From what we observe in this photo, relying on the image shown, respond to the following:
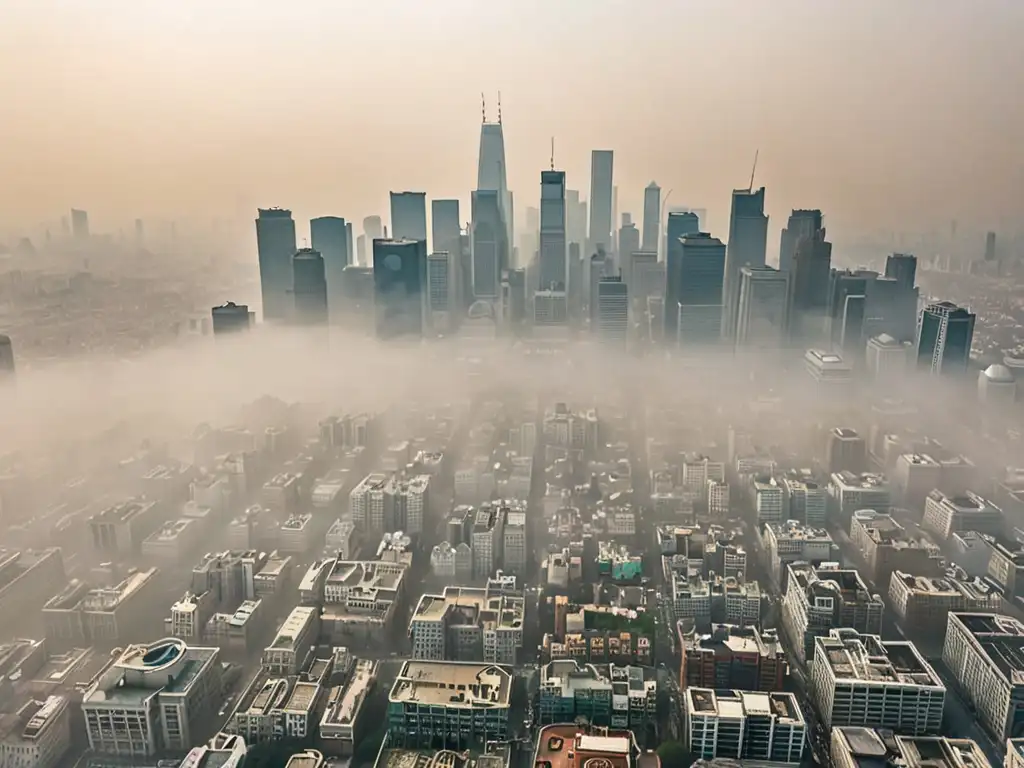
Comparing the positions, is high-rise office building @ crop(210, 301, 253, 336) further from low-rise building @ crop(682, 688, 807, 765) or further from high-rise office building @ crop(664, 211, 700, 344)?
low-rise building @ crop(682, 688, 807, 765)

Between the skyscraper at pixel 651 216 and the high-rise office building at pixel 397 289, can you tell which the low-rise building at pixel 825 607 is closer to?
the skyscraper at pixel 651 216

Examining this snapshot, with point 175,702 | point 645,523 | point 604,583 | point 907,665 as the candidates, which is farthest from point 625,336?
point 175,702

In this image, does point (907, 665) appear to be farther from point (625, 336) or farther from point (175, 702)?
point (625, 336)

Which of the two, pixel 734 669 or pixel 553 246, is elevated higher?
pixel 553 246

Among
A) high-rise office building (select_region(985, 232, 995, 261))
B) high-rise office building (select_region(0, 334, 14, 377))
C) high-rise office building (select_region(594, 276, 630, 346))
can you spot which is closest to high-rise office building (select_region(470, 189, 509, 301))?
high-rise office building (select_region(594, 276, 630, 346))

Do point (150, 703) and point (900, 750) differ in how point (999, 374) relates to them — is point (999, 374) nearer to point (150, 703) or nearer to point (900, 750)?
point (900, 750)

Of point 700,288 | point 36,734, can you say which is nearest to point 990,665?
point 36,734
